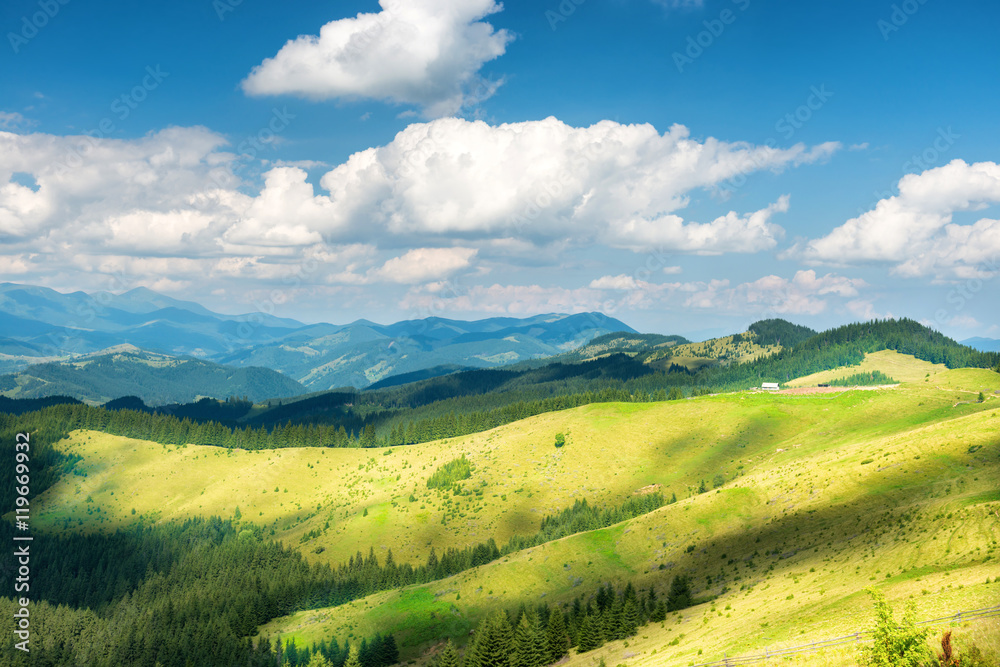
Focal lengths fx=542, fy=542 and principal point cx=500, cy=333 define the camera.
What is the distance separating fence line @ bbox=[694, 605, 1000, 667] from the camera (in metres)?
35.3

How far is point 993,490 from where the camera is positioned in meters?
59.7

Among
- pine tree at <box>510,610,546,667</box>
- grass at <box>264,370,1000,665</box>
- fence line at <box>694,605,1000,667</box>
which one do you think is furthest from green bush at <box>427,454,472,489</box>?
fence line at <box>694,605,1000,667</box>

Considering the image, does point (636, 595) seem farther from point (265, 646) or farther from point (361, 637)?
point (265, 646)

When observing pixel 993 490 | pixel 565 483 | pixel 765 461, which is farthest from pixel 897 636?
pixel 565 483

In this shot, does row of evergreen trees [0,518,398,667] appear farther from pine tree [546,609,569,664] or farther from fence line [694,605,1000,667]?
fence line [694,605,1000,667]

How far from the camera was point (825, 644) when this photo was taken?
125ft

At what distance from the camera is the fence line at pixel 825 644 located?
116 ft

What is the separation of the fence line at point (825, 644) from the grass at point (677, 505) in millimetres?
1190

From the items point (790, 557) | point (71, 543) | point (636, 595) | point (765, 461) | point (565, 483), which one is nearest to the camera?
point (790, 557)

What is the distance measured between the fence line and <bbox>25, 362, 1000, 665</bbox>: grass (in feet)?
3.91

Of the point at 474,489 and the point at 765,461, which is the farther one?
the point at 474,489

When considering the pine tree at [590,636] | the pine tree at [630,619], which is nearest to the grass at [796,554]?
the pine tree at [630,619]

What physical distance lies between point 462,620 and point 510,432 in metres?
101

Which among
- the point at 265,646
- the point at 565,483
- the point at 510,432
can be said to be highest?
the point at 510,432
